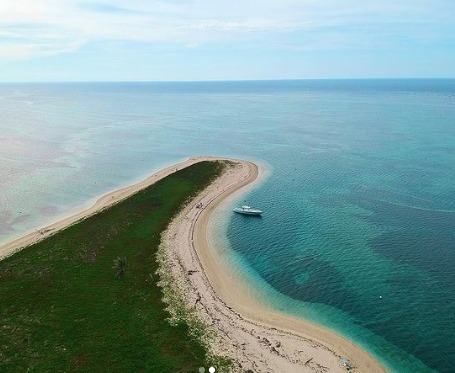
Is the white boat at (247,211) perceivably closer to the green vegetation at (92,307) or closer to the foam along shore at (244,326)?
the foam along shore at (244,326)

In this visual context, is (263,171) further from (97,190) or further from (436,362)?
(436,362)

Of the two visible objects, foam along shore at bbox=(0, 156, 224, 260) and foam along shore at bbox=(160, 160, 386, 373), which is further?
foam along shore at bbox=(0, 156, 224, 260)

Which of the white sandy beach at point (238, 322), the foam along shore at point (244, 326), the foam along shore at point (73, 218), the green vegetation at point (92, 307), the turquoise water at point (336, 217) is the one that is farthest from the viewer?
the foam along shore at point (73, 218)

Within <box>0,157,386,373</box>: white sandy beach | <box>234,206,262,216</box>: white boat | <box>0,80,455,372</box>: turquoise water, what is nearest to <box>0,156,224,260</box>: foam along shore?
<box>0,157,386,373</box>: white sandy beach

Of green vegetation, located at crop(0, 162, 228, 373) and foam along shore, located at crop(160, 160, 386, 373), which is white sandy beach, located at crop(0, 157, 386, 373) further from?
green vegetation, located at crop(0, 162, 228, 373)

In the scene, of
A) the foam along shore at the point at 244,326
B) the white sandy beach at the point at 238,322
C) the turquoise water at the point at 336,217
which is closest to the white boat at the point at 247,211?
the turquoise water at the point at 336,217

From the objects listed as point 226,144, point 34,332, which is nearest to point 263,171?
point 226,144
